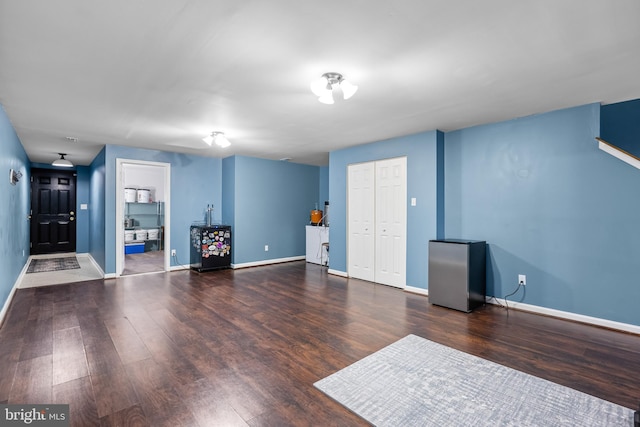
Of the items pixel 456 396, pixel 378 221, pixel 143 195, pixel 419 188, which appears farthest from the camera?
pixel 143 195

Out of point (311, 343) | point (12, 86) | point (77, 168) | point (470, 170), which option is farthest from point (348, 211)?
point (77, 168)

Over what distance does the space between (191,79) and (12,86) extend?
1.72 metres

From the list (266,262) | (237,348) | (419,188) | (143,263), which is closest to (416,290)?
(419,188)

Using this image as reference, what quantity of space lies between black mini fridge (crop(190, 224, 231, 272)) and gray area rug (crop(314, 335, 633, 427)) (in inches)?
170

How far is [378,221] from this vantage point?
5.13m

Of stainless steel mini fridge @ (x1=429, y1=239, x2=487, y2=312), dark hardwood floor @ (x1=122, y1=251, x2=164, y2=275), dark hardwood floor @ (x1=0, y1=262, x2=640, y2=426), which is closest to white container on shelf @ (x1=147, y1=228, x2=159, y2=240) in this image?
dark hardwood floor @ (x1=122, y1=251, x2=164, y2=275)

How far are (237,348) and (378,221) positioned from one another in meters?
3.15

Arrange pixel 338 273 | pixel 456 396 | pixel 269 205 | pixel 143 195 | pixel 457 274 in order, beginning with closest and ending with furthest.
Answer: pixel 456 396, pixel 457 274, pixel 338 273, pixel 269 205, pixel 143 195

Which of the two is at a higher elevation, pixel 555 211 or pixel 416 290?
pixel 555 211

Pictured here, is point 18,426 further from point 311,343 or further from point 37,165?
point 37,165

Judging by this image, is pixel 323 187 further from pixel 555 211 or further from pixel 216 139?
pixel 555 211

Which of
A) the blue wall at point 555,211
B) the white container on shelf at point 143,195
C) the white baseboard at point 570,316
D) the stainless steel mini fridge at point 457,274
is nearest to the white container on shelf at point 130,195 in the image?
the white container on shelf at point 143,195

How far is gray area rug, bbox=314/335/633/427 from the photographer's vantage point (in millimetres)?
1792

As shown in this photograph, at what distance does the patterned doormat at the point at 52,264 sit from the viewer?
6209 millimetres
